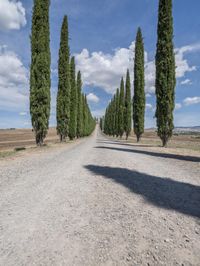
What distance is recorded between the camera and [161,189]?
604 cm

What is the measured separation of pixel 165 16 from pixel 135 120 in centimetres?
1501

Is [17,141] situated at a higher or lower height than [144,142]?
lower

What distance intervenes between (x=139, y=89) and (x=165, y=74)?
12.1 m

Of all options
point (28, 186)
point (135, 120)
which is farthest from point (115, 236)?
point (135, 120)

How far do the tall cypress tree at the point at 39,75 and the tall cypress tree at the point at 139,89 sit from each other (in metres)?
16.7

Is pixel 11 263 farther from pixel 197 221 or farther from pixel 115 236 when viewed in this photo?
pixel 197 221

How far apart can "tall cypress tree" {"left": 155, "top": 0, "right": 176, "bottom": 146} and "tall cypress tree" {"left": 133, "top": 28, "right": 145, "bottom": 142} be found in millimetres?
11460

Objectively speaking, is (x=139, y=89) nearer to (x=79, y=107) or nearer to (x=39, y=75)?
(x=79, y=107)

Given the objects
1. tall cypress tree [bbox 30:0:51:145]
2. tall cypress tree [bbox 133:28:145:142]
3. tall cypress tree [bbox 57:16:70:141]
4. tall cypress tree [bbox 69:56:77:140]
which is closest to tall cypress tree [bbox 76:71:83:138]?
tall cypress tree [bbox 69:56:77:140]

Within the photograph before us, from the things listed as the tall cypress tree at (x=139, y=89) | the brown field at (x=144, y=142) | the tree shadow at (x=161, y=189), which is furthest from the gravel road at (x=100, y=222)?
the tall cypress tree at (x=139, y=89)

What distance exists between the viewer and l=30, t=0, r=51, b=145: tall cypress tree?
19.2 metres

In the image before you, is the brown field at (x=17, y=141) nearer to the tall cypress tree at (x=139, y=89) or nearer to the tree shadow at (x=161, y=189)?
the tall cypress tree at (x=139, y=89)

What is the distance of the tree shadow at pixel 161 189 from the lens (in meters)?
4.80

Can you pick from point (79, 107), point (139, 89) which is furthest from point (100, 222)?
point (79, 107)
